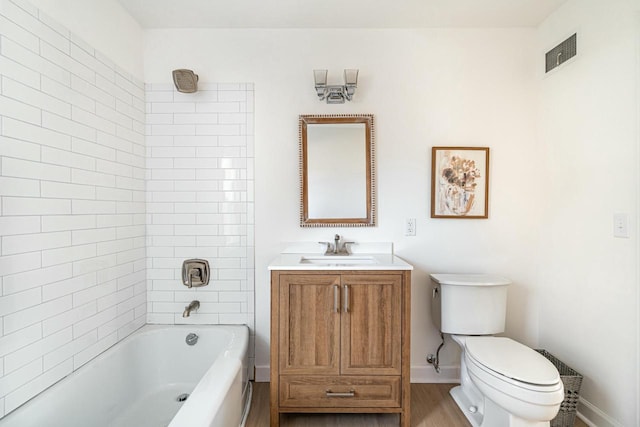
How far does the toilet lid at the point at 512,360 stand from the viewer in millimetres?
1388

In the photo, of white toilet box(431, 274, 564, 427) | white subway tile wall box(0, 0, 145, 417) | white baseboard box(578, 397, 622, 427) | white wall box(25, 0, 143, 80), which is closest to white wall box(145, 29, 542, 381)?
white wall box(25, 0, 143, 80)

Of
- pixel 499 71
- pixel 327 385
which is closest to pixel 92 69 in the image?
pixel 327 385

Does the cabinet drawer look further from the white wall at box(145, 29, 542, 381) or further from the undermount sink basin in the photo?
the undermount sink basin

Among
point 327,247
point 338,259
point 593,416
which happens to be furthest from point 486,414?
point 327,247

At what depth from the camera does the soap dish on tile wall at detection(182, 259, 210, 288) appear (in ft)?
7.03

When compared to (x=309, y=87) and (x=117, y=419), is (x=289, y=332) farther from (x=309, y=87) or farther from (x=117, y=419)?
(x=309, y=87)

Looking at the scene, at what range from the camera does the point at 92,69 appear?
1662 mm

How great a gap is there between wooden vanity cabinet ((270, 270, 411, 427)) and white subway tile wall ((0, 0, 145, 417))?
3.28 ft

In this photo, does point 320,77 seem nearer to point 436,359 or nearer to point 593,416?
point 436,359

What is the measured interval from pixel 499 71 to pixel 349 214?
4.93ft

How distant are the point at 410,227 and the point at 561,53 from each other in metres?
1.48

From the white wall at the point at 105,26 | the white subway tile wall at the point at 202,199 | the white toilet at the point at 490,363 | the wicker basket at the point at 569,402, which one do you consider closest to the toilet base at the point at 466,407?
the white toilet at the point at 490,363

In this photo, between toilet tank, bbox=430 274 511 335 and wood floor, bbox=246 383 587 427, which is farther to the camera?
toilet tank, bbox=430 274 511 335

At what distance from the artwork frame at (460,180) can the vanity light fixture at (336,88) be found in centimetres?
73
